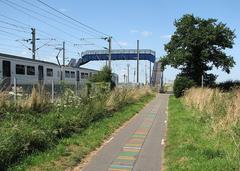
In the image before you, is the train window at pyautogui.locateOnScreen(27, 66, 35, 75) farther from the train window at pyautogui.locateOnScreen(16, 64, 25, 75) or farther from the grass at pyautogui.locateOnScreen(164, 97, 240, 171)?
the grass at pyautogui.locateOnScreen(164, 97, 240, 171)

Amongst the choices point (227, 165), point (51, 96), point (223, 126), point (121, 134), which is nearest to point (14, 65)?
point (51, 96)

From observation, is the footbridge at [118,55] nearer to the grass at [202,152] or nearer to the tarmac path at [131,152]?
the tarmac path at [131,152]

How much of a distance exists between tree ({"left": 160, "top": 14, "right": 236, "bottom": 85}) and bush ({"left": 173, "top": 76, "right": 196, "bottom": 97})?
3535mm

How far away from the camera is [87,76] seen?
4841 centimetres

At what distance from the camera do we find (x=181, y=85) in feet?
153

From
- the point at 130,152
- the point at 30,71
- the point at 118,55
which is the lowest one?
the point at 130,152

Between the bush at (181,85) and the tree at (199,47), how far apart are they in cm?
354

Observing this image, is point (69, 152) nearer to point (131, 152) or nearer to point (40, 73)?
point (131, 152)

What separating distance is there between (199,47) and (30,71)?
28.3 m

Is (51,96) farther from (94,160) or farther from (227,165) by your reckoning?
(227,165)

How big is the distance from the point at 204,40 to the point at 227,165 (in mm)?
44865

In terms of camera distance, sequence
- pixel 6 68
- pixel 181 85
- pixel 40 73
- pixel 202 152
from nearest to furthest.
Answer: pixel 202 152 → pixel 6 68 → pixel 40 73 → pixel 181 85

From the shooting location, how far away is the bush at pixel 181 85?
45969 mm

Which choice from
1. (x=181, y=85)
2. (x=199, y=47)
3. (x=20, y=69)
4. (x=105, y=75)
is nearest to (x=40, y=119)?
(x=20, y=69)
